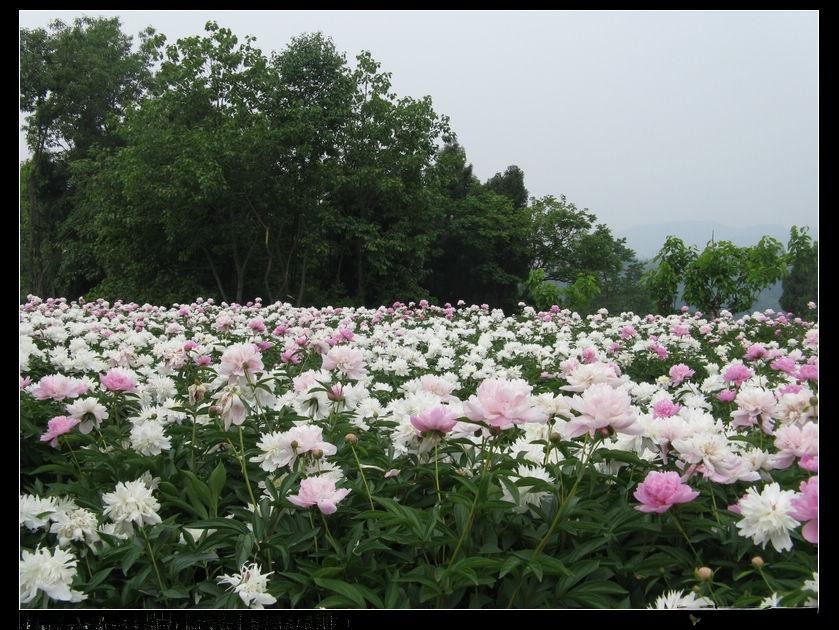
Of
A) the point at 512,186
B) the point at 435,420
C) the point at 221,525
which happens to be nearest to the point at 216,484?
the point at 221,525

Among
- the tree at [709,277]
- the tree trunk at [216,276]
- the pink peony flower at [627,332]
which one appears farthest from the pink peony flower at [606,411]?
the tree trunk at [216,276]

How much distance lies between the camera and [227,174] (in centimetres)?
641

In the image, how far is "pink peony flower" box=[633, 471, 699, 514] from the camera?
43.7 inches

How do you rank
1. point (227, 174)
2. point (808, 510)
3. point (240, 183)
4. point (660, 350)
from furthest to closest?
point (227, 174)
point (240, 183)
point (660, 350)
point (808, 510)

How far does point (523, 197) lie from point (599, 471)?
12.6 m

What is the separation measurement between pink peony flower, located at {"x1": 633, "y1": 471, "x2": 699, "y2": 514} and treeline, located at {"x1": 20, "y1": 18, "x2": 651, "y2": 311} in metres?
1.94

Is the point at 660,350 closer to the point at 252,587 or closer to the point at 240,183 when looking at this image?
the point at 252,587

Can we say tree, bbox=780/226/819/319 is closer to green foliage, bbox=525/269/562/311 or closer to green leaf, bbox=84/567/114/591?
green leaf, bbox=84/567/114/591

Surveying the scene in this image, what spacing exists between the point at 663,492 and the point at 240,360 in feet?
3.47

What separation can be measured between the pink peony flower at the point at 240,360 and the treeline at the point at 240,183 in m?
0.97

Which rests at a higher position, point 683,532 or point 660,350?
point 660,350

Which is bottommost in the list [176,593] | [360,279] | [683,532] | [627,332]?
[176,593]

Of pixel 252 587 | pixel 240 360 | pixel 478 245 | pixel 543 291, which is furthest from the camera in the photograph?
pixel 478 245
